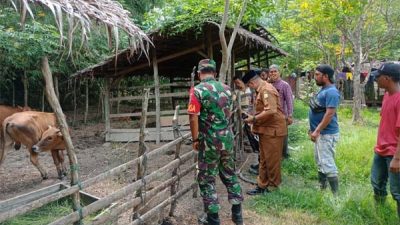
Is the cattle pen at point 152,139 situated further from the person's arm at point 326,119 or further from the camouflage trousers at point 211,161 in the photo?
the person's arm at point 326,119

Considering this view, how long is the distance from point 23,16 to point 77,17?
46 centimetres

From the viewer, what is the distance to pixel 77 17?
336cm

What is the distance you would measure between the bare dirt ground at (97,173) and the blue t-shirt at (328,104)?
4.54 feet

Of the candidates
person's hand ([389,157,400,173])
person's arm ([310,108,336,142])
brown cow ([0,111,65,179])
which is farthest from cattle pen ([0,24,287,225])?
person's hand ([389,157,400,173])

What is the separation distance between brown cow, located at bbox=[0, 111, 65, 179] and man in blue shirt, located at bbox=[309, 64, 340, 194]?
4497 millimetres

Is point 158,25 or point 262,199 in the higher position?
point 158,25

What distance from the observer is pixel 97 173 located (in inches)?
296

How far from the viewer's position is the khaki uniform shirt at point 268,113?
16.7 feet

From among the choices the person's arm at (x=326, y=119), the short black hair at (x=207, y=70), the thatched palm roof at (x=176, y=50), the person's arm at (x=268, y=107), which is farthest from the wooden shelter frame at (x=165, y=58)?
the short black hair at (x=207, y=70)

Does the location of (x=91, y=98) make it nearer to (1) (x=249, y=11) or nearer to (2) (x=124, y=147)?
(2) (x=124, y=147)

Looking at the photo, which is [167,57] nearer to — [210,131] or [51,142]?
[51,142]

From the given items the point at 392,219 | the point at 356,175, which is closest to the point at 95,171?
the point at 356,175

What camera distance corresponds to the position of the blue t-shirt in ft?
15.7

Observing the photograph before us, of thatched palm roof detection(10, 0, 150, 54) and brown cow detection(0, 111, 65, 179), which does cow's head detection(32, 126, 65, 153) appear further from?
thatched palm roof detection(10, 0, 150, 54)
